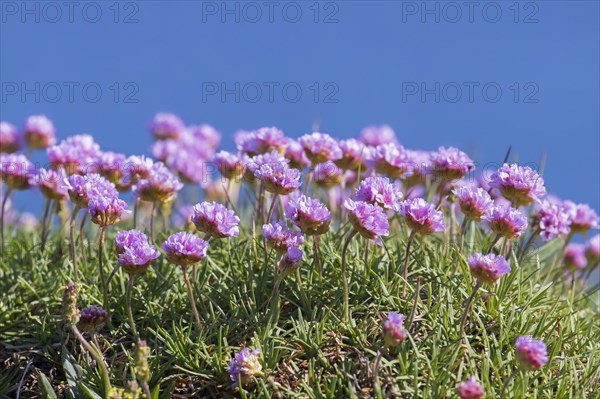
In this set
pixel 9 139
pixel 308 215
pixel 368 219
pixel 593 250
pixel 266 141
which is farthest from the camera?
pixel 9 139

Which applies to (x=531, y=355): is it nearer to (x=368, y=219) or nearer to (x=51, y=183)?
(x=368, y=219)

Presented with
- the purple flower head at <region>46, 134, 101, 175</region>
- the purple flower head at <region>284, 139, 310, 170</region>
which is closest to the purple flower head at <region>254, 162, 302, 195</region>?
the purple flower head at <region>284, 139, 310, 170</region>

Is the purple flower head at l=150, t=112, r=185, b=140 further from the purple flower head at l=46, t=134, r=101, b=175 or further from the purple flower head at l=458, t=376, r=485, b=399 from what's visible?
the purple flower head at l=458, t=376, r=485, b=399

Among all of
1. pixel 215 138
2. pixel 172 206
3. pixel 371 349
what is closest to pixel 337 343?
pixel 371 349

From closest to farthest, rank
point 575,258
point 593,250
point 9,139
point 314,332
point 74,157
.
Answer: point 314,332 → point 74,157 → point 593,250 → point 575,258 → point 9,139

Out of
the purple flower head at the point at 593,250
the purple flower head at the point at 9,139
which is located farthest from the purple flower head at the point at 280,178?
the purple flower head at the point at 9,139

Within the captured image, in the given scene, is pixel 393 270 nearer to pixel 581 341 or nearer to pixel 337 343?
pixel 337 343

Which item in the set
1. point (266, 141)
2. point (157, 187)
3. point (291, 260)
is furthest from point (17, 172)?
point (291, 260)

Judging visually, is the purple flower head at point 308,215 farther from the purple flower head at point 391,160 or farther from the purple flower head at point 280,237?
the purple flower head at point 391,160
